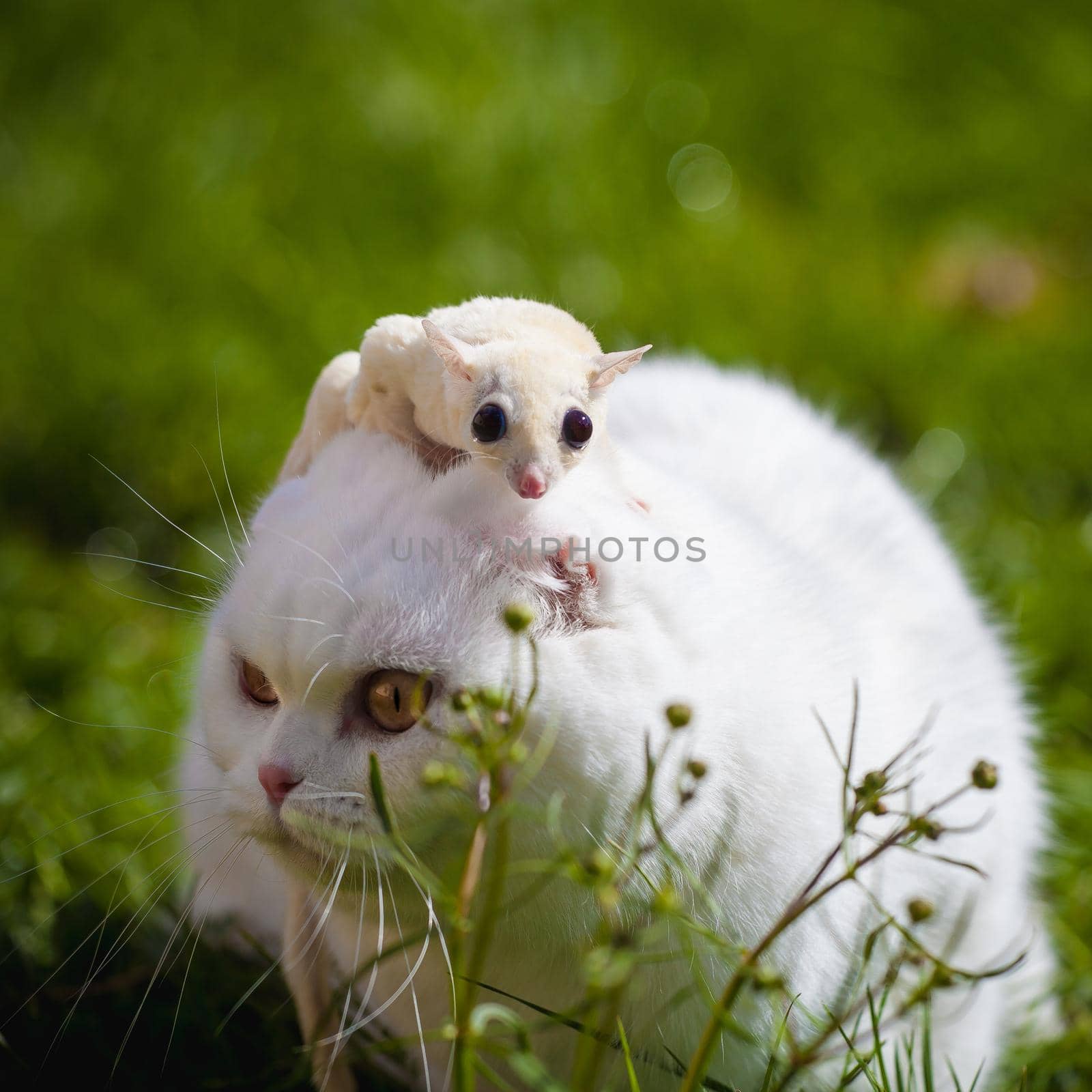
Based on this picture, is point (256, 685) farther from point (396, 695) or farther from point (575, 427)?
point (575, 427)

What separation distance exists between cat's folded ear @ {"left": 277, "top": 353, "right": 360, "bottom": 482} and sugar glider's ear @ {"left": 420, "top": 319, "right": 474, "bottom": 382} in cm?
31

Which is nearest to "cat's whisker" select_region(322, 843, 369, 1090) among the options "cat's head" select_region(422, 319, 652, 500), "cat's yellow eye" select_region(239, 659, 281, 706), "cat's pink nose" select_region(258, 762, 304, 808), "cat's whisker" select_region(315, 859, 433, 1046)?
"cat's whisker" select_region(315, 859, 433, 1046)

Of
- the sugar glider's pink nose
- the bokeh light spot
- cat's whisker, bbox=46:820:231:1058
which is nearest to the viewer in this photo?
the sugar glider's pink nose

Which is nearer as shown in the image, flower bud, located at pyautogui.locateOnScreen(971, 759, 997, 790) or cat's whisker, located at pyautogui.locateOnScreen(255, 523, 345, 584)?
flower bud, located at pyautogui.locateOnScreen(971, 759, 997, 790)

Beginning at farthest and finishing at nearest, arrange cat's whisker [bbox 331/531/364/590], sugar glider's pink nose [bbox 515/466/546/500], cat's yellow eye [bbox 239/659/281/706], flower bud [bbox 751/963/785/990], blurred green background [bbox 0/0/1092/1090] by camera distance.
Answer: blurred green background [bbox 0/0/1092/1090]
cat's yellow eye [bbox 239/659/281/706]
cat's whisker [bbox 331/531/364/590]
sugar glider's pink nose [bbox 515/466/546/500]
flower bud [bbox 751/963/785/990]

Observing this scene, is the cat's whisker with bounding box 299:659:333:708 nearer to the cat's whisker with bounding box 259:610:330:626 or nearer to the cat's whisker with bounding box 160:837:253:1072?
the cat's whisker with bounding box 259:610:330:626

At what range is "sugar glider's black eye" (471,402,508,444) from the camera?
4.07 ft

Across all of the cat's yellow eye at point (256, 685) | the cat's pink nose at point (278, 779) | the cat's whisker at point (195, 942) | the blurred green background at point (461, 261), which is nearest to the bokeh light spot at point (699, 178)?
the blurred green background at point (461, 261)

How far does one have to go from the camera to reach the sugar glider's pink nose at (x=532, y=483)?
122 centimetres

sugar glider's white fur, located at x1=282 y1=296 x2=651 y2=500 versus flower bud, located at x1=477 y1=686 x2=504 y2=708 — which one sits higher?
sugar glider's white fur, located at x1=282 y1=296 x2=651 y2=500

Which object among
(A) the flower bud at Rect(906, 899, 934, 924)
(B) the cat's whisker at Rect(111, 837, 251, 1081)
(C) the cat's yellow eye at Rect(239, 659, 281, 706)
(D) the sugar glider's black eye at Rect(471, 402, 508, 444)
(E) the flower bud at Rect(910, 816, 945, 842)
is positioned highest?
(D) the sugar glider's black eye at Rect(471, 402, 508, 444)

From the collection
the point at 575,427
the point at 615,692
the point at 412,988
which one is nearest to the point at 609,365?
the point at 575,427

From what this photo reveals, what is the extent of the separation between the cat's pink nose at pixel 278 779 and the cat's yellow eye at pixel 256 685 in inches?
4.8

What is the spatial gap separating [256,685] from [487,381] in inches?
19.5
